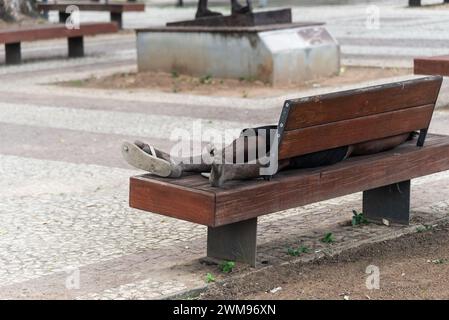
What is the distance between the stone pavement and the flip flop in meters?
0.54

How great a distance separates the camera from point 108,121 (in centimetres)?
1098

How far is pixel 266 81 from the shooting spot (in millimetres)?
13656

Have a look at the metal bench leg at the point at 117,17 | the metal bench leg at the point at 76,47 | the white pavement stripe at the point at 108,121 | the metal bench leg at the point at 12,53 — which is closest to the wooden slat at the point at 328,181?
the white pavement stripe at the point at 108,121

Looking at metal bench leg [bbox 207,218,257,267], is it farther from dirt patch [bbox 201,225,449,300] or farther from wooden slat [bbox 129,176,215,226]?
wooden slat [bbox 129,176,215,226]

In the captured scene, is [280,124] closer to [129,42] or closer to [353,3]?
[129,42]

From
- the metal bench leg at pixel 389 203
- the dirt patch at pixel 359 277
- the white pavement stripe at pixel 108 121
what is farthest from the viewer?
the white pavement stripe at pixel 108 121

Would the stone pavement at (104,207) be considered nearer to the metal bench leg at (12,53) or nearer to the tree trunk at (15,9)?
the metal bench leg at (12,53)

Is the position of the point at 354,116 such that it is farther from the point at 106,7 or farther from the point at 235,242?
the point at 106,7

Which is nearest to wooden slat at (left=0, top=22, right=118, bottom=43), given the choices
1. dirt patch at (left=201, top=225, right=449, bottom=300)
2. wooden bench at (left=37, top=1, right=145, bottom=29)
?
wooden bench at (left=37, top=1, right=145, bottom=29)

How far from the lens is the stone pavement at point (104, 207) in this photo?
5.39 metres

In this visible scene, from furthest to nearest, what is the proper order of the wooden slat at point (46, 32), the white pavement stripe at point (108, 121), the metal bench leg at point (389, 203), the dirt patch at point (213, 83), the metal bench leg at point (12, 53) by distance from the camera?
the metal bench leg at point (12, 53) < the wooden slat at point (46, 32) < the dirt patch at point (213, 83) < the white pavement stripe at point (108, 121) < the metal bench leg at point (389, 203)

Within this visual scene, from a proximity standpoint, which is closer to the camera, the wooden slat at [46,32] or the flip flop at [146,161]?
the flip flop at [146,161]

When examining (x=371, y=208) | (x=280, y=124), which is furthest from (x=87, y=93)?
(x=280, y=124)
